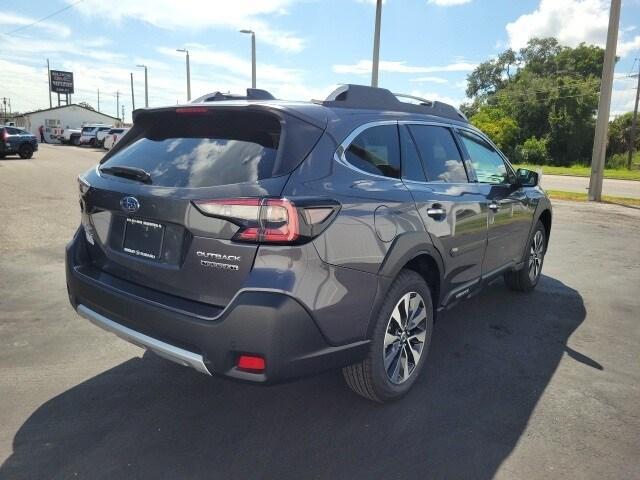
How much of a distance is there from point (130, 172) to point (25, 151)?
26.0 m

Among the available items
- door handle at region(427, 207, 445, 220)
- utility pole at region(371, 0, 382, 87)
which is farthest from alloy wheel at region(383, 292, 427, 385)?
utility pole at region(371, 0, 382, 87)

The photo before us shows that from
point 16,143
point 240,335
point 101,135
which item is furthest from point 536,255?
point 101,135

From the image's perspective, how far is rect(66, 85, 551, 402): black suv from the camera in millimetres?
2465

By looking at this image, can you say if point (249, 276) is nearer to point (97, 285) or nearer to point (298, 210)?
point (298, 210)

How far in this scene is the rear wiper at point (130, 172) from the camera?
2875 millimetres

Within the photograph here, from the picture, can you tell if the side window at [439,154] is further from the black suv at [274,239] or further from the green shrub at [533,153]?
the green shrub at [533,153]

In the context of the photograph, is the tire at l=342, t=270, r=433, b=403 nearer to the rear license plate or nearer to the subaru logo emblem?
the rear license plate

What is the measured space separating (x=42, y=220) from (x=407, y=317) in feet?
25.1

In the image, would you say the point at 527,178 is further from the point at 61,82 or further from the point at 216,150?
the point at 61,82

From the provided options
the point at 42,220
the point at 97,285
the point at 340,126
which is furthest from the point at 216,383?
the point at 42,220

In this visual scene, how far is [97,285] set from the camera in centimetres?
298

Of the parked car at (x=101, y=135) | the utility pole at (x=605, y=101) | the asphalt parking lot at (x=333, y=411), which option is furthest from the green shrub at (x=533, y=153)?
the asphalt parking lot at (x=333, y=411)

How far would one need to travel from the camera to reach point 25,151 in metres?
25.2

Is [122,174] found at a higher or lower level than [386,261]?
higher
